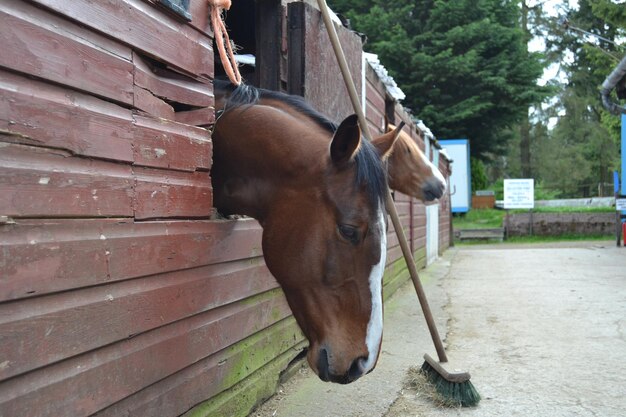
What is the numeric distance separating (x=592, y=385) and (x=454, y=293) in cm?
373

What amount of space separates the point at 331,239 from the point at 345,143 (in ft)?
1.19

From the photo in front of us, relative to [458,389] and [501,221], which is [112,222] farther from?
[501,221]

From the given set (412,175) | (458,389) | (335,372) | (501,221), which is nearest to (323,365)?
(335,372)

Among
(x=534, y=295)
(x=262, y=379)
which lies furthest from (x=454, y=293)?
(x=262, y=379)

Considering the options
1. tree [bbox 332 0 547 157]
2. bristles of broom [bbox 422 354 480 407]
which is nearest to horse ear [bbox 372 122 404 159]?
bristles of broom [bbox 422 354 480 407]

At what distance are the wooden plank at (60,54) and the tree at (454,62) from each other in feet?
64.6

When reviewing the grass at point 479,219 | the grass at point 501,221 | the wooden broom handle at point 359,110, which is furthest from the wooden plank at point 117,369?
the grass at point 479,219

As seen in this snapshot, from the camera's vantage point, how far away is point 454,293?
7176 mm

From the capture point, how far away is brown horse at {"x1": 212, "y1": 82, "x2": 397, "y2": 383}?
1889 millimetres

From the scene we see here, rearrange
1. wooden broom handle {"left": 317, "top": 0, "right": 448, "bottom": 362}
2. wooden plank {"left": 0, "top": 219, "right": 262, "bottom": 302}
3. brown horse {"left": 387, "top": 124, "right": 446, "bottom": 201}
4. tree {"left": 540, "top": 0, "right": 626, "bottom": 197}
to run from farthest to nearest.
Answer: tree {"left": 540, "top": 0, "right": 626, "bottom": 197} < brown horse {"left": 387, "top": 124, "right": 446, "bottom": 201} < wooden broom handle {"left": 317, "top": 0, "right": 448, "bottom": 362} < wooden plank {"left": 0, "top": 219, "right": 262, "bottom": 302}

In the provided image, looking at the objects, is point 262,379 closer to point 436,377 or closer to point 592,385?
point 436,377

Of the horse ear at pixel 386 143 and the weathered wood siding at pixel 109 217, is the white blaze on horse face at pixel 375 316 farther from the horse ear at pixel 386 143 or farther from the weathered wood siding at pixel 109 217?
the weathered wood siding at pixel 109 217

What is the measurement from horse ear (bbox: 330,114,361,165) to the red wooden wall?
2.11ft

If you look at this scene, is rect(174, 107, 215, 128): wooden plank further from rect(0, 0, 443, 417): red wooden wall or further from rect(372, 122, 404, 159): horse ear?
rect(372, 122, 404, 159): horse ear
